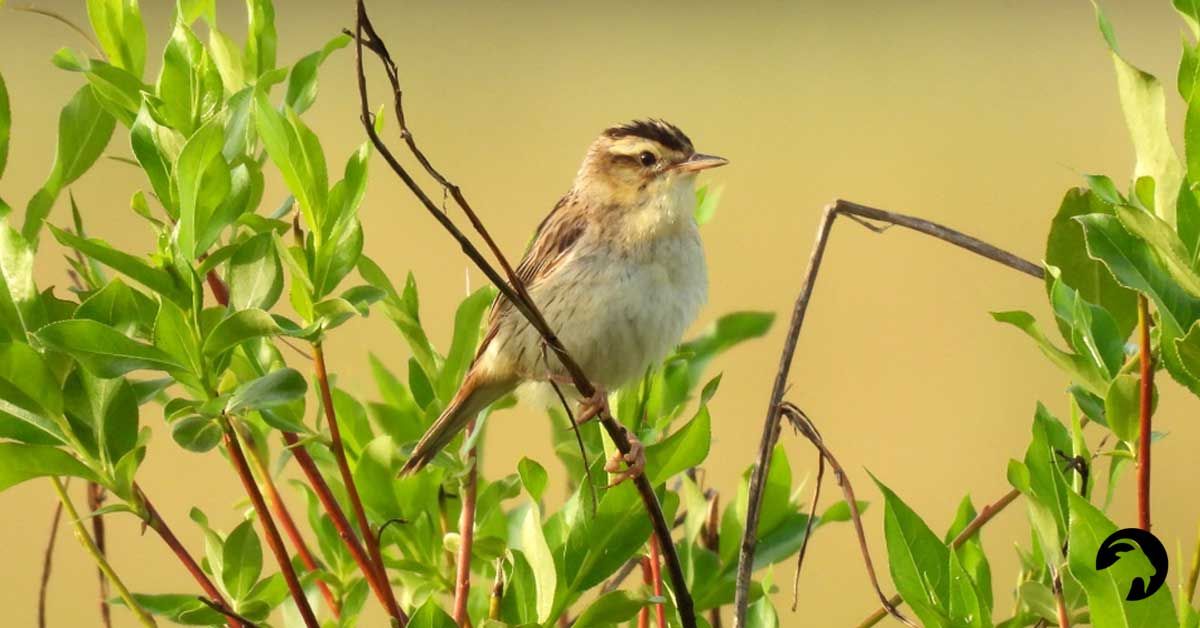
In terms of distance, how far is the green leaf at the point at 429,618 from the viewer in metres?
1.64

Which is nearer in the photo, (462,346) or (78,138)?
(78,138)

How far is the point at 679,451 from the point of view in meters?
1.83

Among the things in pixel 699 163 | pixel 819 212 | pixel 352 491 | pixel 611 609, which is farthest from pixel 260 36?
pixel 819 212

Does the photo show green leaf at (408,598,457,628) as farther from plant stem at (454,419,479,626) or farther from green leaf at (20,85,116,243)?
green leaf at (20,85,116,243)

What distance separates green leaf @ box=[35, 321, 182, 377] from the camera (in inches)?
64.0

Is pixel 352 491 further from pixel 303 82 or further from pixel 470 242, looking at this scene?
pixel 303 82

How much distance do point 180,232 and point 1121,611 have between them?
3.52ft

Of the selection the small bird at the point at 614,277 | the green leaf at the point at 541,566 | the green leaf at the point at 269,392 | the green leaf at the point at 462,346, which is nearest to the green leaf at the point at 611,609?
the green leaf at the point at 541,566

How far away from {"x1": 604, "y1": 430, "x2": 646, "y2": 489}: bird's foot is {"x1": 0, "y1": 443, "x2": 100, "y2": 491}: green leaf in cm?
60

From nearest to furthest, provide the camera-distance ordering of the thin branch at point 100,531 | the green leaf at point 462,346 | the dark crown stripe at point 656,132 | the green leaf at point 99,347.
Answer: the green leaf at point 99,347 < the thin branch at point 100,531 < the green leaf at point 462,346 < the dark crown stripe at point 656,132

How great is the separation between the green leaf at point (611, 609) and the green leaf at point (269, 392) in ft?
1.32

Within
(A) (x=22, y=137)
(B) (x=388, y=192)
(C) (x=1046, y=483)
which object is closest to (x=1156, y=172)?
(C) (x=1046, y=483)

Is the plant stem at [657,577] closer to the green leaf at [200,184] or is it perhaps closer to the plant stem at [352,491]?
the plant stem at [352,491]

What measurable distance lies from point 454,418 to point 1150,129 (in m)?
1.09
